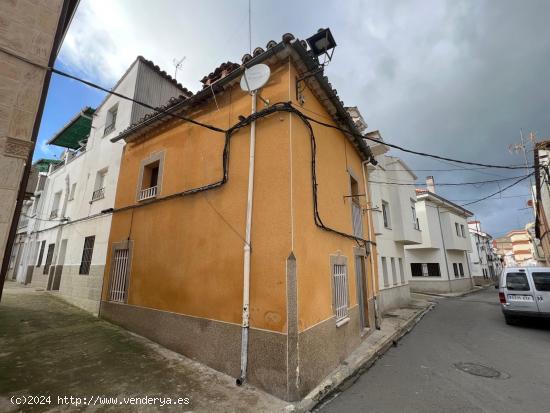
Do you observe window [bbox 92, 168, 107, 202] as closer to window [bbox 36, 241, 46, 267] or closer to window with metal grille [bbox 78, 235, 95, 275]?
window with metal grille [bbox 78, 235, 95, 275]

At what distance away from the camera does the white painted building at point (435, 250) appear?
67.2 feet

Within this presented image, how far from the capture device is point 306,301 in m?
4.52

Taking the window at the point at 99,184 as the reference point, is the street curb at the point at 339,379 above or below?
below

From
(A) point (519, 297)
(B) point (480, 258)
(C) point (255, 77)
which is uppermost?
(C) point (255, 77)

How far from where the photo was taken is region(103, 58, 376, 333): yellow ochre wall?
452cm

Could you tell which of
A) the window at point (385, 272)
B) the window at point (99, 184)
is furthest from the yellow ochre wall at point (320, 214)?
the window at point (99, 184)

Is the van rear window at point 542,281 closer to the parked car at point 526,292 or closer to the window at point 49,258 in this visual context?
the parked car at point 526,292

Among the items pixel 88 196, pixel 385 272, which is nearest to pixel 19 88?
pixel 88 196

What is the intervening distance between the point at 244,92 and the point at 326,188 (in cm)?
281

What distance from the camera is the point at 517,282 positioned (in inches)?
355

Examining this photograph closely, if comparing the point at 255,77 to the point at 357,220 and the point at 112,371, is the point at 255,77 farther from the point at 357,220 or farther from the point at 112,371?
the point at 112,371

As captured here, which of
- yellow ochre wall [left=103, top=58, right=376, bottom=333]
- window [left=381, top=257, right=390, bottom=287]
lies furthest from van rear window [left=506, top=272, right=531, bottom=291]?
yellow ochre wall [left=103, top=58, right=376, bottom=333]

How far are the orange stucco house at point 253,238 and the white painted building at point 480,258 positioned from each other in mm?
33532

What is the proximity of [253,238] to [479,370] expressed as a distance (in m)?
5.34
